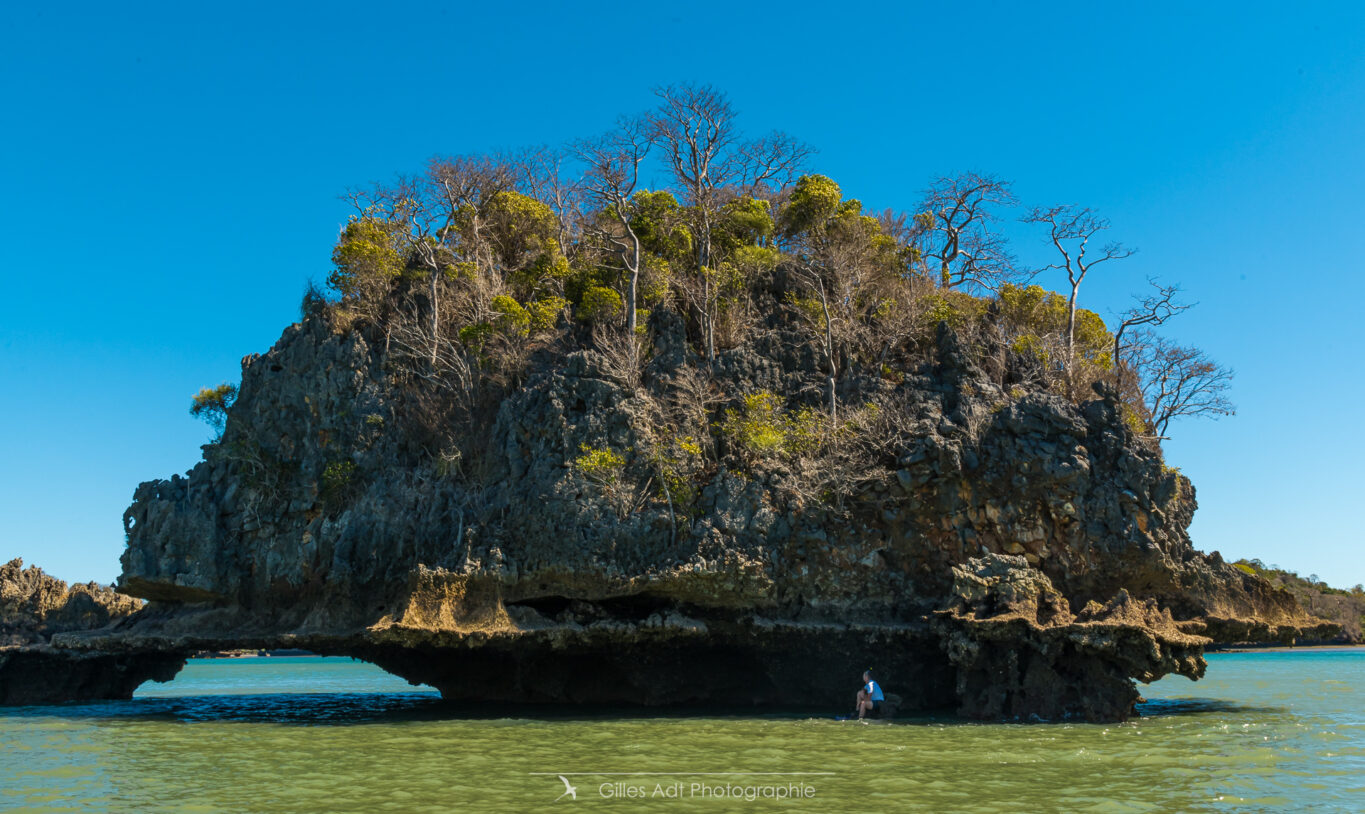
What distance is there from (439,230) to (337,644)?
13.2 meters

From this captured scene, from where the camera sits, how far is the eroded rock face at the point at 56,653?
2678 cm

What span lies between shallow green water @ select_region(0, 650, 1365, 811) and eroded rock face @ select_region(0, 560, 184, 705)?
633 centimetres

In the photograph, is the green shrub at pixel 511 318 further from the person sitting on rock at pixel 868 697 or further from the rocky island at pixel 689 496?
the person sitting on rock at pixel 868 697

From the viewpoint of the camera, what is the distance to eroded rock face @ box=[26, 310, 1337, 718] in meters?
18.8

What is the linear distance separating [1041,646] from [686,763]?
8207mm

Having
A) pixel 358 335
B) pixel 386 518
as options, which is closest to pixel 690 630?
pixel 386 518

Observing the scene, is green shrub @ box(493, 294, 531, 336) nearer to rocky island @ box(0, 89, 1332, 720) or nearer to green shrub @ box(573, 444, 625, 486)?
rocky island @ box(0, 89, 1332, 720)

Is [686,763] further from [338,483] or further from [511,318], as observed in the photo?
[511,318]

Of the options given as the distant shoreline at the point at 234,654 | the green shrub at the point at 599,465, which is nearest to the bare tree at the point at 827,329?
the green shrub at the point at 599,465

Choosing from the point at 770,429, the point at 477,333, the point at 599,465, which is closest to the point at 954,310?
the point at 770,429

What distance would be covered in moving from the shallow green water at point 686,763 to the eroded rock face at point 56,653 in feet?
20.8

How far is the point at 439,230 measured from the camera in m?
29.5

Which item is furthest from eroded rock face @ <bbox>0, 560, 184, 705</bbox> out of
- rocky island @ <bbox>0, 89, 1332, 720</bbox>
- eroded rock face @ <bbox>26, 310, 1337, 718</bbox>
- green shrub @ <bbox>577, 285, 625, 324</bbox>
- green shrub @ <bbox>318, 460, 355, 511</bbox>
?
green shrub @ <bbox>577, 285, 625, 324</bbox>

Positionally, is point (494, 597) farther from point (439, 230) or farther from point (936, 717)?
point (439, 230)
